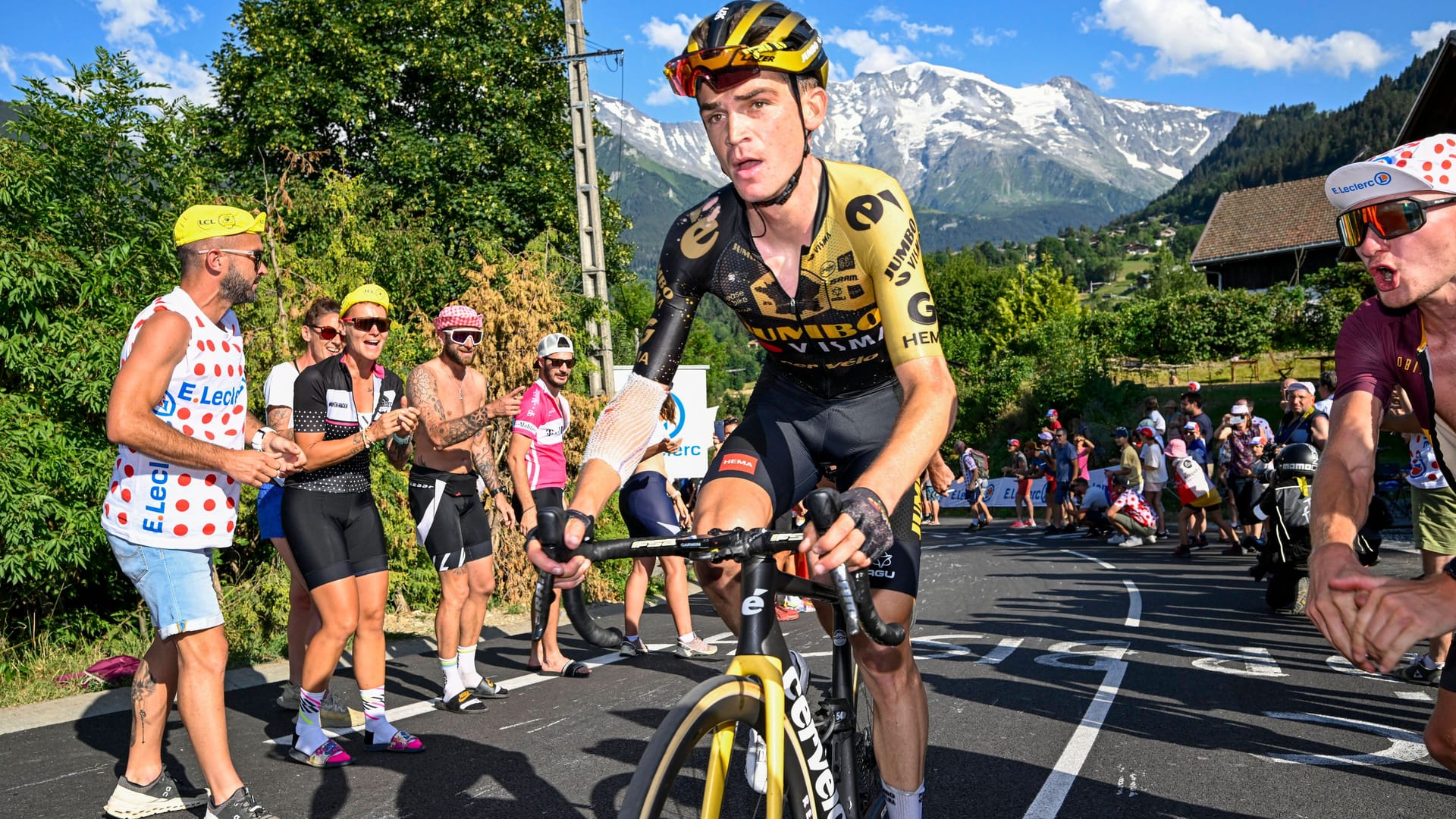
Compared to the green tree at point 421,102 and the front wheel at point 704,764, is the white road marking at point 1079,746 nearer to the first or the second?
the front wheel at point 704,764

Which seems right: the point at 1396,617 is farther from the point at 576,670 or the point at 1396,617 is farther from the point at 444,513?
the point at 576,670

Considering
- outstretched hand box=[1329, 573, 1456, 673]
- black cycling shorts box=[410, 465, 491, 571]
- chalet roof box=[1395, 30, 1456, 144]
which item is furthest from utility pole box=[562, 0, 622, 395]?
chalet roof box=[1395, 30, 1456, 144]

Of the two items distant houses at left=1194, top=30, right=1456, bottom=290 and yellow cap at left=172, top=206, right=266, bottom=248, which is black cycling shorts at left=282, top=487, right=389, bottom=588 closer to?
yellow cap at left=172, top=206, right=266, bottom=248

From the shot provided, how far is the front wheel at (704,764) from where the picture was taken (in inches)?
81.2

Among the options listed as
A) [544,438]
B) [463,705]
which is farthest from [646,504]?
[463,705]

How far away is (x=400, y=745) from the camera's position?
5531mm

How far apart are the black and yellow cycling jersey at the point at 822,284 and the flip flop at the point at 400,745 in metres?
3.16

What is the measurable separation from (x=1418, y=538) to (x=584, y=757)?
5.55m

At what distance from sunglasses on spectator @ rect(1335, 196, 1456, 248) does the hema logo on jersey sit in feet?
13.4

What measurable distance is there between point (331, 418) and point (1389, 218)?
5.02 meters

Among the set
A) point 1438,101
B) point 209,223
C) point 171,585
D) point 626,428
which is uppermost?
point 1438,101

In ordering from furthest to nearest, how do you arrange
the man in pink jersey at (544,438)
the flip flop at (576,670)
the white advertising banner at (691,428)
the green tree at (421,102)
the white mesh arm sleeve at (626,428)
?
the green tree at (421,102)
the white advertising banner at (691,428)
the man in pink jersey at (544,438)
the flip flop at (576,670)
the white mesh arm sleeve at (626,428)

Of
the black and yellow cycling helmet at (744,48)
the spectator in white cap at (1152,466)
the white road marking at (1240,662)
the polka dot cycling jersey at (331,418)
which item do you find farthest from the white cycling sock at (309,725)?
the spectator in white cap at (1152,466)

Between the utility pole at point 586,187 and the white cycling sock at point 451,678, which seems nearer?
the white cycling sock at point 451,678
